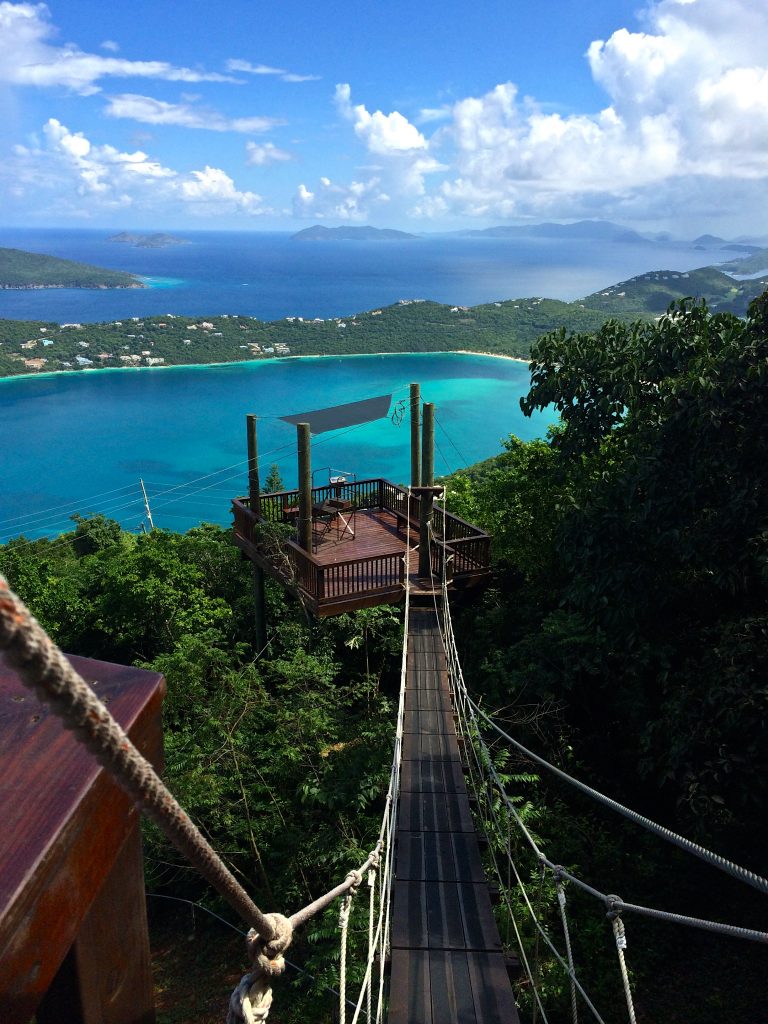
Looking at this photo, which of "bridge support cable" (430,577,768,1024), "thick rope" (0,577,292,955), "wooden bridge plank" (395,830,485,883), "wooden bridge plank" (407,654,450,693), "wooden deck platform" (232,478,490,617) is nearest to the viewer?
"thick rope" (0,577,292,955)

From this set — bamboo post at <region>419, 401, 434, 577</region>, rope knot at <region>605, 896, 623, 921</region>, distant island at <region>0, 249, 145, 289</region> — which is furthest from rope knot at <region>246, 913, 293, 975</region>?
distant island at <region>0, 249, 145, 289</region>

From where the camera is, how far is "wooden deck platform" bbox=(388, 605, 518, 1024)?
3100mm

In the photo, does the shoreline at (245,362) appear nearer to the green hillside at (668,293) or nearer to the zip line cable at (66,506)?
the green hillside at (668,293)

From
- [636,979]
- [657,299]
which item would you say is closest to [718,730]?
[636,979]

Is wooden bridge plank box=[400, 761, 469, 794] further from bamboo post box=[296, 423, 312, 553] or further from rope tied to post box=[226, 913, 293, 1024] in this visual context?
rope tied to post box=[226, 913, 293, 1024]

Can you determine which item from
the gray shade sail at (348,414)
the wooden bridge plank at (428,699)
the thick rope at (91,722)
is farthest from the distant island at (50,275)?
the thick rope at (91,722)

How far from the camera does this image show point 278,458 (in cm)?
4703

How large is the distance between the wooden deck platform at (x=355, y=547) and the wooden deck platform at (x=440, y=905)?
2.36 metres

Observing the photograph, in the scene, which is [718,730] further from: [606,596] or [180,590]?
[180,590]

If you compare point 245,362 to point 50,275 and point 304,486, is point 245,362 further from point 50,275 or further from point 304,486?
point 50,275

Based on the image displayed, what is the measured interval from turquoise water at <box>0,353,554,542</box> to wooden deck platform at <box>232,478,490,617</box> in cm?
2384

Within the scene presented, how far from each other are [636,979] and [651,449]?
12.5ft

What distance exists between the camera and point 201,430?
163ft

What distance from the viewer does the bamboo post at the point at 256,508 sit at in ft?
31.3
